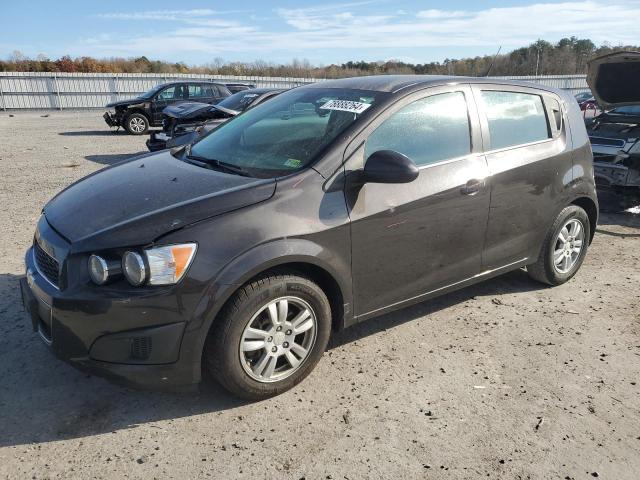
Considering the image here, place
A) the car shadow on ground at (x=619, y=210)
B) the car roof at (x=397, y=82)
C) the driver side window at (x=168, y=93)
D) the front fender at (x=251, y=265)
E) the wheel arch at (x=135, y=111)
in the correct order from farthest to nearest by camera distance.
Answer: the driver side window at (x=168, y=93)
the wheel arch at (x=135, y=111)
the car shadow on ground at (x=619, y=210)
the car roof at (x=397, y=82)
the front fender at (x=251, y=265)

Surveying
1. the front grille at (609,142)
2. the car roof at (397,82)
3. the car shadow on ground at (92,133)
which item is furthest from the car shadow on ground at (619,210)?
the car shadow on ground at (92,133)

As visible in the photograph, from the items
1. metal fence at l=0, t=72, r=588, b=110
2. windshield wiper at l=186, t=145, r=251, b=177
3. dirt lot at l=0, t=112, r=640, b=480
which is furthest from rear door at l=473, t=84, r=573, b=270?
metal fence at l=0, t=72, r=588, b=110

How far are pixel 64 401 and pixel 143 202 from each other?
3.94 feet

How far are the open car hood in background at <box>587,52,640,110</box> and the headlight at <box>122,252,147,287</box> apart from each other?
278 inches

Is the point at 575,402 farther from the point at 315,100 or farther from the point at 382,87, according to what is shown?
the point at 315,100

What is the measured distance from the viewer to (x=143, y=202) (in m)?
2.89

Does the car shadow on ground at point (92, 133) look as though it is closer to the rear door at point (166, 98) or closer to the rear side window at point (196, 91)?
the rear door at point (166, 98)

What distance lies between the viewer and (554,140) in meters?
4.22

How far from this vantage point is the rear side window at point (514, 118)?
12.5ft

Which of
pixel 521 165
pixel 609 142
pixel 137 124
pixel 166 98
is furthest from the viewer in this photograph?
pixel 166 98

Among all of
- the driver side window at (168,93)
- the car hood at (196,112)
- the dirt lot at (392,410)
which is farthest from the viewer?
the driver side window at (168,93)

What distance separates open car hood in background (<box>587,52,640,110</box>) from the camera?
7.07 meters

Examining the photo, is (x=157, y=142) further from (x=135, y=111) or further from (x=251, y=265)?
(x=251, y=265)

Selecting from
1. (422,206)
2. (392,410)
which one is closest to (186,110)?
(422,206)
